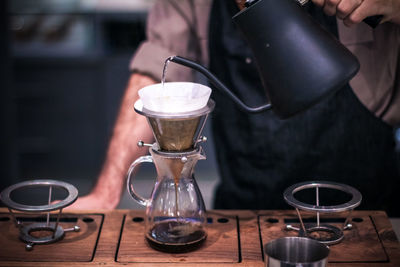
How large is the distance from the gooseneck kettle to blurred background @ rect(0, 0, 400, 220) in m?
2.65

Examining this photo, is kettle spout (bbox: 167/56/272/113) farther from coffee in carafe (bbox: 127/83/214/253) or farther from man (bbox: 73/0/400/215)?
man (bbox: 73/0/400/215)

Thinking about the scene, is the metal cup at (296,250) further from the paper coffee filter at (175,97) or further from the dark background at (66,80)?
the dark background at (66,80)

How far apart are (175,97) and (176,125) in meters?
0.08

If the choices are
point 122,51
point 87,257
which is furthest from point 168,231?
point 122,51

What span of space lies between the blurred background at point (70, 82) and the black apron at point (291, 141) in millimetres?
1902

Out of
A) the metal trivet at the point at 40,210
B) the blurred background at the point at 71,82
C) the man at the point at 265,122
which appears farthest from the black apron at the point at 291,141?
the blurred background at the point at 71,82

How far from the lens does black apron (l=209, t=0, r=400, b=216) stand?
1710 mm

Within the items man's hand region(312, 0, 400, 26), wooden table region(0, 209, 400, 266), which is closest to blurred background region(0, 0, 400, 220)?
wooden table region(0, 209, 400, 266)

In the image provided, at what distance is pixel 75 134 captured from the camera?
384 centimetres

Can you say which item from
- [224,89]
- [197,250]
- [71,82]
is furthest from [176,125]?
[71,82]

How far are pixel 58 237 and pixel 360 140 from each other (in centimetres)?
85

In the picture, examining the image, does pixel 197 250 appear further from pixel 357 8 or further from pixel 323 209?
pixel 357 8

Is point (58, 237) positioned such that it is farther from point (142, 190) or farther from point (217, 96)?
point (142, 190)

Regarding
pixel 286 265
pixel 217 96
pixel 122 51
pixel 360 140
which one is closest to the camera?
pixel 286 265
